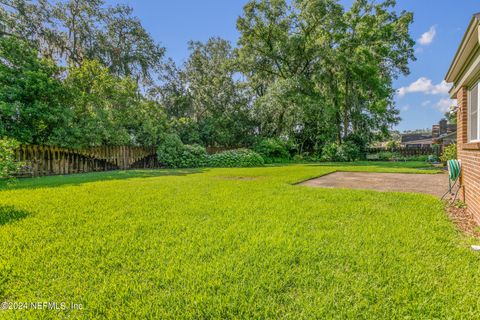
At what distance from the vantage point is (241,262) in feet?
7.66

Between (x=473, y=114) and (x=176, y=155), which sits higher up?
(x=473, y=114)

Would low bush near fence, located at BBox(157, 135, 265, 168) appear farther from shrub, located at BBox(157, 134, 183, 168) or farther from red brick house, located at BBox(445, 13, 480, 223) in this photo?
red brick house, located at BBox(445, 13, 480, 223)

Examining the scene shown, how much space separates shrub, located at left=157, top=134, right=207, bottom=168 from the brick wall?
1170cm

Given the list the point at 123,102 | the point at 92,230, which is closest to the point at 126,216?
the point at 92,230

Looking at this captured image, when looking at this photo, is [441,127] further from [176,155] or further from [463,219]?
[463,219]

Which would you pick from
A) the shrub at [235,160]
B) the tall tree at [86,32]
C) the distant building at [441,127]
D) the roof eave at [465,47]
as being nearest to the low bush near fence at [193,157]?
the shrub at [235,160]

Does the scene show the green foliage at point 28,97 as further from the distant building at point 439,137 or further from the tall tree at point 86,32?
the distant building at point 439,137

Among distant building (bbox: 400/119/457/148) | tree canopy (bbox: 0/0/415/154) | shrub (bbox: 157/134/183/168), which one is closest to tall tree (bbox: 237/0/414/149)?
tree canopy (bbox: 0/0/415/154)

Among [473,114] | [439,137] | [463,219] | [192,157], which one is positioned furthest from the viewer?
[439,137]

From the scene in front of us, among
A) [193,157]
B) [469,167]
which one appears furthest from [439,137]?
[469,167]

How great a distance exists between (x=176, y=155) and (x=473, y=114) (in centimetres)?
1248

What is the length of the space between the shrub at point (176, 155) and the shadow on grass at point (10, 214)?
995 cm

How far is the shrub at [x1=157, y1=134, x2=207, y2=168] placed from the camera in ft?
46.6

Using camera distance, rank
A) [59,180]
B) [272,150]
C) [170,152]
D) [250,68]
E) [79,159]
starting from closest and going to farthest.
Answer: [59,180] → [79,159] → [170,152] → [272,150] → [250,68]
